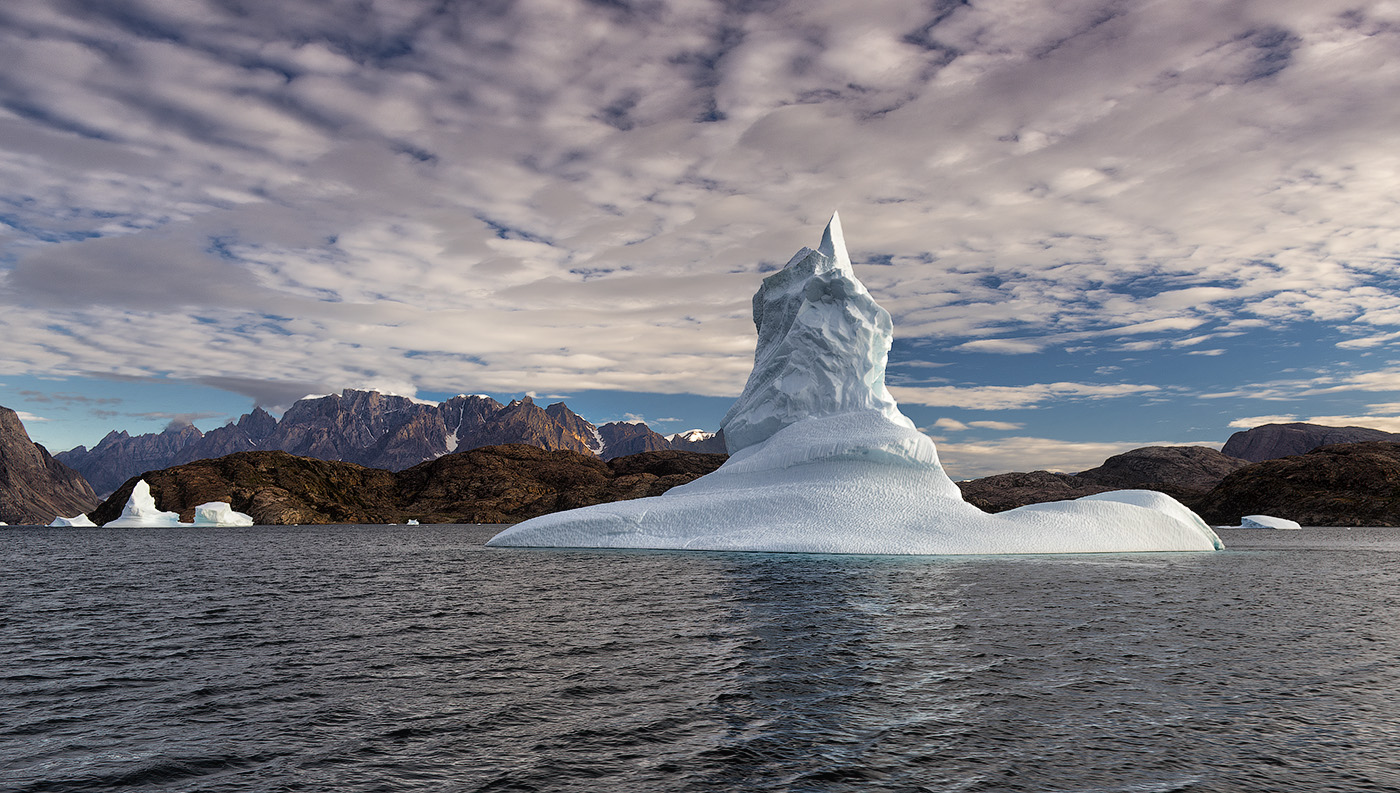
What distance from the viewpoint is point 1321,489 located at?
6462 inches

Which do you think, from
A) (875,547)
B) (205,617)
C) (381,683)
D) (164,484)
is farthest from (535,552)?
(164,484)

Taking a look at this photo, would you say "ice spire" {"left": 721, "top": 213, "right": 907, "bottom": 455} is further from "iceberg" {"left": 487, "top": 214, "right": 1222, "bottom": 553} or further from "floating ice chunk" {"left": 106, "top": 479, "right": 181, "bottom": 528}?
"floating ice chunk" {"left": 106, "top": 479, "right": 181, "bottom": 528}

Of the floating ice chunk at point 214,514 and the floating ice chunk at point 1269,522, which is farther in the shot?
the floating ice chunk at point 214,514

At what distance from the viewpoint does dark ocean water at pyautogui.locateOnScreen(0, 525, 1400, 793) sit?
27.0 ft

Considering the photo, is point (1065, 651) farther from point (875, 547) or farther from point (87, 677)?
point (875, 547)

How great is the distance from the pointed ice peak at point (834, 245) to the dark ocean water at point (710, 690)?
37.9 m

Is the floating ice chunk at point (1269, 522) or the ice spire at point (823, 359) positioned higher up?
the ice spire at point (823, 359)

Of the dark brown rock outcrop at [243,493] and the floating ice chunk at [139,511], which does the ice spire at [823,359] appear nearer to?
the floating ice chunk at [139,511]

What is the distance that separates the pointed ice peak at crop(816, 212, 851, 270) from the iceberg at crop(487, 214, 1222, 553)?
4.55 m

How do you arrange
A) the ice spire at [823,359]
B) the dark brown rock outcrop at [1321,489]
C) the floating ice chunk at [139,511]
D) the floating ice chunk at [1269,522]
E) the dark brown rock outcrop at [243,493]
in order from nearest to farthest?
the ice spire at [823,359]
the floating ice chunk at [1269,522]
the floating ice chunk at [139,511]
the dark brown rock outcrop at [1321,489]
the dark brown rock outcrop at [243,493]

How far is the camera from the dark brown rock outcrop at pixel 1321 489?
151 meters

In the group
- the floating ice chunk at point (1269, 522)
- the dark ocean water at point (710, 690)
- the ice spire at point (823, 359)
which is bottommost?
the floating ice chunk at point (1269, 522)

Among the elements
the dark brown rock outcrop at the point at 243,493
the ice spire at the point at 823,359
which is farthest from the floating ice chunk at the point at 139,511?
the ice spire at the point at 823,359

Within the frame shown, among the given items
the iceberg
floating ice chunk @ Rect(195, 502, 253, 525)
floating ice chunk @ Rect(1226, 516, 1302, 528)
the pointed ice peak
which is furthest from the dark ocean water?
floating ice chunk @ Rect(195, 502, 253, 525)
